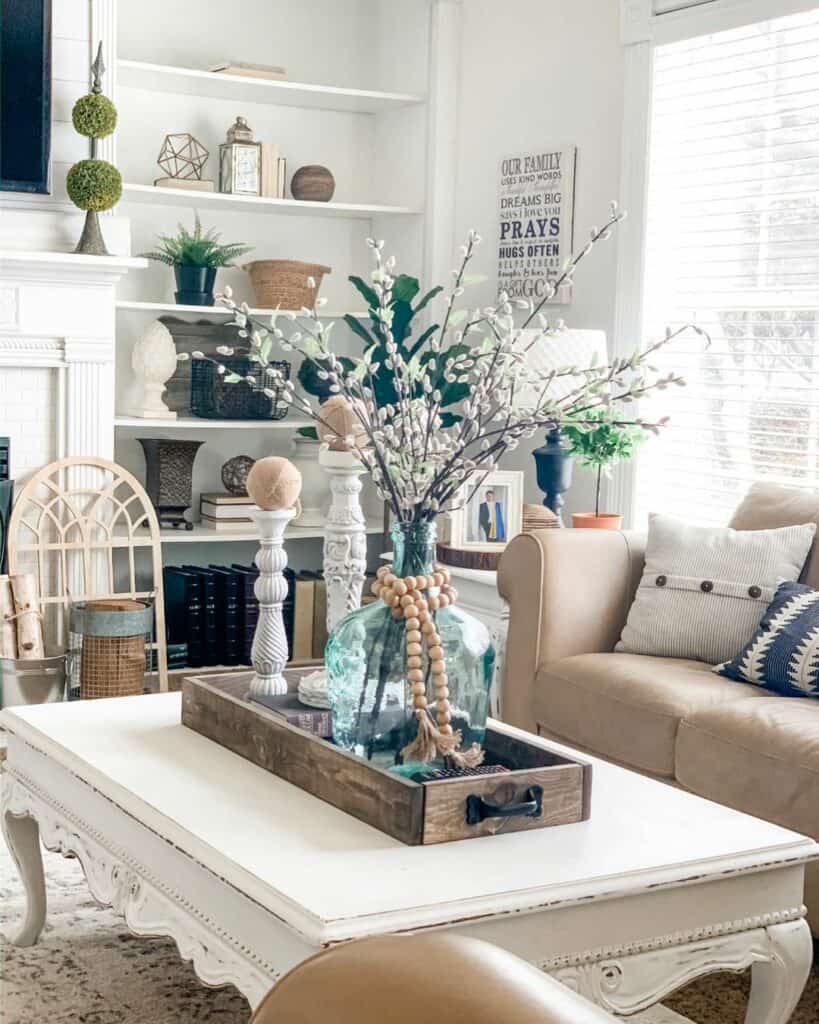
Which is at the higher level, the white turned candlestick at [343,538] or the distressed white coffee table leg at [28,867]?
the white turned candlestick at [343,538]

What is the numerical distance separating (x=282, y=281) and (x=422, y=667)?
11.3 feet

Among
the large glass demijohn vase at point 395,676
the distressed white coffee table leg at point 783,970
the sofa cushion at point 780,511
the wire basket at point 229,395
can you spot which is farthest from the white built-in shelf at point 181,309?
the distressed white coffee table leg at point 783,970

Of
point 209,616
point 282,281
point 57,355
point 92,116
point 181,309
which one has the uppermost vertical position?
point 92,116

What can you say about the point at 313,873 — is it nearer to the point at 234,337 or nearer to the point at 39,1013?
the point at 39,1013

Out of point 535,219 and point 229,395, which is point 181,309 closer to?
point 229,395

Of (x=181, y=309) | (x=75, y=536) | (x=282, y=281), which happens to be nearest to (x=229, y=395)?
(x=181, y=309)

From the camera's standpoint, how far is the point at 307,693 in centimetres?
250

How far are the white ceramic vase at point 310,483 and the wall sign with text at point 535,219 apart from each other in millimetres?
939

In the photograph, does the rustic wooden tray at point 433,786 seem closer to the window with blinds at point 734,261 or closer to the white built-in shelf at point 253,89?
the window with blinds at point 734,261

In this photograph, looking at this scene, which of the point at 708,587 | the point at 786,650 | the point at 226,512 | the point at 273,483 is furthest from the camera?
the point at 226,512

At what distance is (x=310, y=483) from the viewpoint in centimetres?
566

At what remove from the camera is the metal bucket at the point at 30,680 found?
4504mm

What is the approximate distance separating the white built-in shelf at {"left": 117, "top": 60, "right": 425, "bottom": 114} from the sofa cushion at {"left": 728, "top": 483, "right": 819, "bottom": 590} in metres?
2.48

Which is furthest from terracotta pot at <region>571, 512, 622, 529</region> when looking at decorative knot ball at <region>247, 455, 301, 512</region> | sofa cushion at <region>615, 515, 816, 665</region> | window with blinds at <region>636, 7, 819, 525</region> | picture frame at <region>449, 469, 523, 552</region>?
decorative knot ball at <region>247, 455, 301, 512</region>
